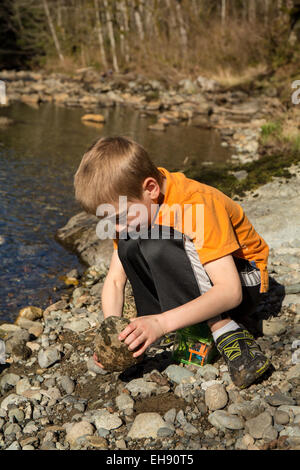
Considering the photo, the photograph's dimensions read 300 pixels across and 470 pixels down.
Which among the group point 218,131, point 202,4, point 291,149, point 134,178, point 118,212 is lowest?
point 218,131

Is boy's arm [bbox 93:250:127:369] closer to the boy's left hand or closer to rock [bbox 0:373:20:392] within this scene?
the boy's left hand

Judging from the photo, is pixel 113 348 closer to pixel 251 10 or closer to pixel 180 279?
pixel 180 279

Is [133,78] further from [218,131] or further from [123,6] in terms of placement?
[218,131]

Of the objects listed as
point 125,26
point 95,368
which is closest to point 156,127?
point 95,368

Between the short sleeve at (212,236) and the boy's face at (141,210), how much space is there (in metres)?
0.25

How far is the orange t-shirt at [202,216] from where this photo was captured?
2.04m

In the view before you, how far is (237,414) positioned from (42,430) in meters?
0.91

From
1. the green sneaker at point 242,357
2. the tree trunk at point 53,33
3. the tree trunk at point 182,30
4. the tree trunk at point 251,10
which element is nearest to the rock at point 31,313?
the green sneaker at point 242,357

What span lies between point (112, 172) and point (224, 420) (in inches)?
46.5

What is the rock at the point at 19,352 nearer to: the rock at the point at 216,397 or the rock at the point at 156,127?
the rock at the point at 216,397

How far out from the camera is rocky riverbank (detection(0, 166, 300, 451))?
197 centimetres

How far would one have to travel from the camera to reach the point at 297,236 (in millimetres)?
3820

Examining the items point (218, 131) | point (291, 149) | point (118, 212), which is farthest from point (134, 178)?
point (218, 131)

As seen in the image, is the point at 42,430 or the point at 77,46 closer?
the point at 42,430
